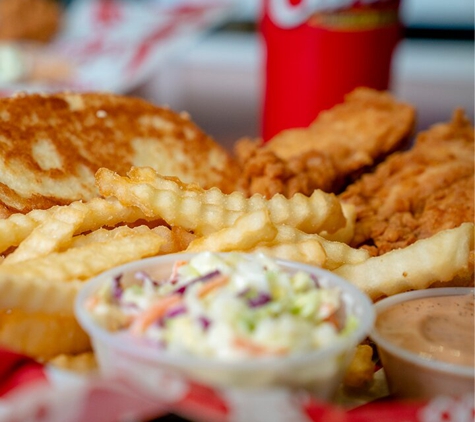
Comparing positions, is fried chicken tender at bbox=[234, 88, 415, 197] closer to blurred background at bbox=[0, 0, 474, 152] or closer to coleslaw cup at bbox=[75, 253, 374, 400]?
coleslaw cup at bbox=[75, 253, 374, 400]

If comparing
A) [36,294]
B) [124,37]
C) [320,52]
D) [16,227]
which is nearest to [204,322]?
[36,294]

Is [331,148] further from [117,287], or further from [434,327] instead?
[117,287]

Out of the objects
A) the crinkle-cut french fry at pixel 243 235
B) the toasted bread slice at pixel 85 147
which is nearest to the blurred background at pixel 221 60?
the toasted bread slice at pixel 85 147

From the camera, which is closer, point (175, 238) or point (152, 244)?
point (152, 244)

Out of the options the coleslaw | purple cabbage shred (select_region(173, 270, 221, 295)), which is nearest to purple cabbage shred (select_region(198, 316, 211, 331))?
the coleslaw

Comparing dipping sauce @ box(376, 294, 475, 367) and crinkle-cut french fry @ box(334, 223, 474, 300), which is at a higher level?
crinkle-cut french fry @ box(334, 223, 474, 300)

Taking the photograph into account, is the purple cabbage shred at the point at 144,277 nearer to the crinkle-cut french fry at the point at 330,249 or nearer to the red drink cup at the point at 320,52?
the crinkle-cut french fry at the point at 330,249

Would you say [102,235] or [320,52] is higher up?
[320,52]
